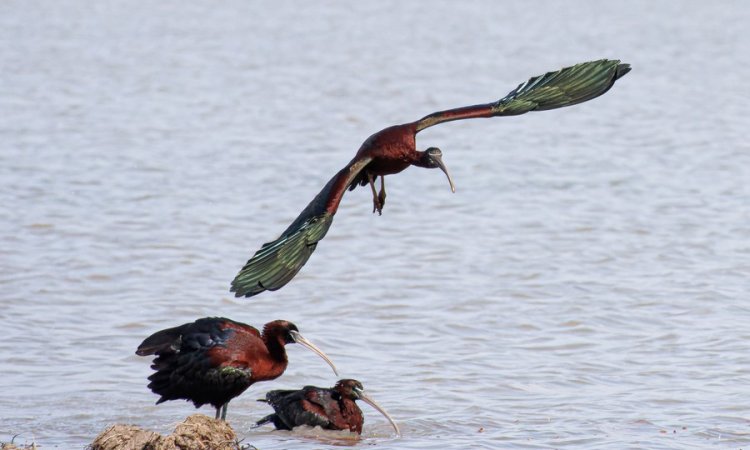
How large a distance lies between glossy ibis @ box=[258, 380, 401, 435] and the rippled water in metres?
0.13

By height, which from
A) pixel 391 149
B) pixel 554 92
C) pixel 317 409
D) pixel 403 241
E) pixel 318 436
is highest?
pixel 554 92

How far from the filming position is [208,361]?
8453 millimetres

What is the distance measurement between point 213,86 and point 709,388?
18.2 metres

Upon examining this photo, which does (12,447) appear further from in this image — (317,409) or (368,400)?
(368,400)

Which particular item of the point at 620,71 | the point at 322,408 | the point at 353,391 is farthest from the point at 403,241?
the point at 620,71

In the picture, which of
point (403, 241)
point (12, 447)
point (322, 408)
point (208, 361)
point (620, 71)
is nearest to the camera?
point (620, 71)

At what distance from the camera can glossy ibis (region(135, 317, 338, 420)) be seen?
8.48m

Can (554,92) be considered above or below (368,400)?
above

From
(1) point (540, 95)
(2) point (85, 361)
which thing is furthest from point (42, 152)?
(1) point (540, 95)

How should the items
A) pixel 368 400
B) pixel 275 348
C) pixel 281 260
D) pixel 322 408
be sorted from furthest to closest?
pixel 368 400, pixel 322 408, pixel 275 348, pixel 281 260

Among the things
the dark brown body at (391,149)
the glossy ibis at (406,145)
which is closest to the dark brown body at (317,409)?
the glossy ibis at (406,145)

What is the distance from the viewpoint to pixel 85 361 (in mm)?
10648

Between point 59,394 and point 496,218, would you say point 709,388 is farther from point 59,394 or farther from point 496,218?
point 496,218

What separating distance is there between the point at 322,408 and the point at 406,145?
258 cm
